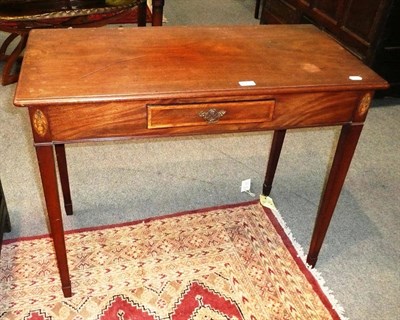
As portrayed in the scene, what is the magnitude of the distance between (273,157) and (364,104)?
0.67 metres

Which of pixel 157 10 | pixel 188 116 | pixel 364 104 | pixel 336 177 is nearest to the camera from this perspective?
pixel 188 116

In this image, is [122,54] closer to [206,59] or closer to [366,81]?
[206,59]

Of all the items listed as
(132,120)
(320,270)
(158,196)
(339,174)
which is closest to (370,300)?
(320,270)

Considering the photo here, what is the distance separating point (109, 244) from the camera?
5.74ft

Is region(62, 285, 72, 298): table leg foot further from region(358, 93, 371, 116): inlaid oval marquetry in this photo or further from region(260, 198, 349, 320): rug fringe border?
region(358, 93, 371, 116): inlaid oval marquetry

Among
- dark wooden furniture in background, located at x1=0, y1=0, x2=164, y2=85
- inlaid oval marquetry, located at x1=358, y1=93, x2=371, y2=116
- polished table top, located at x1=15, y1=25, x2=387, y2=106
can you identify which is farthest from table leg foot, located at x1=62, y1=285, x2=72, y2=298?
dark wooden furniture in background, located at x1=0, y1=0, x2=164, y2=85

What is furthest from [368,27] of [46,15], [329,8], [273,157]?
[46,15]

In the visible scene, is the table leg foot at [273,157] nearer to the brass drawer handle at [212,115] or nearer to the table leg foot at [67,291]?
the brass drawer handle at [212,115]

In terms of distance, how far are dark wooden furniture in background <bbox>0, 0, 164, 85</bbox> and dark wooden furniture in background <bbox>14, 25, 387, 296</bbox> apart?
1.38 meters

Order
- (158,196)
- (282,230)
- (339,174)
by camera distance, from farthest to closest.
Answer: (158,196), (282,230), (339,174)

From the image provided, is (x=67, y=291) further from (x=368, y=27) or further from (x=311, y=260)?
(x=368, y=27)

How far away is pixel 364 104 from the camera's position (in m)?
1.32

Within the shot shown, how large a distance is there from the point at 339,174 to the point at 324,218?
20 cm

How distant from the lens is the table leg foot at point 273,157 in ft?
6.13
